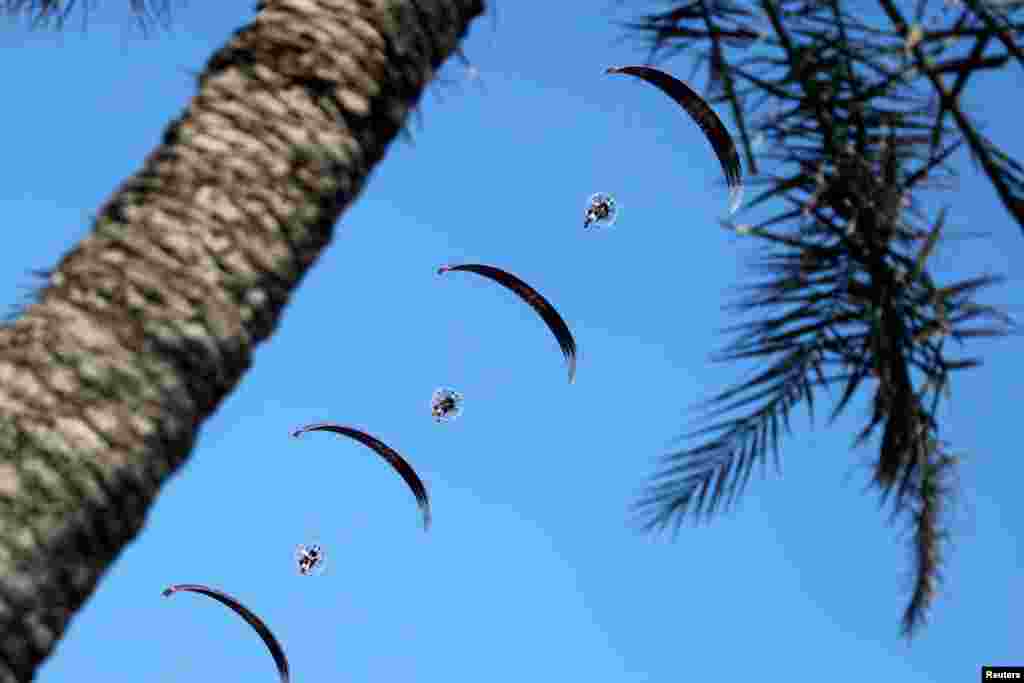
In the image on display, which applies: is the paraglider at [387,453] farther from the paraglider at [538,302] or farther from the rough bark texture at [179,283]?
the rough bark texture at [179,283]

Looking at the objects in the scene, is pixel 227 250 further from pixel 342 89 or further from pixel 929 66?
pixel 929 66

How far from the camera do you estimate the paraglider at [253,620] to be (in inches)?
252

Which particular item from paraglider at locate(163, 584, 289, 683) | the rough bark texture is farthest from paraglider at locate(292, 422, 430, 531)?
the rough bark texture

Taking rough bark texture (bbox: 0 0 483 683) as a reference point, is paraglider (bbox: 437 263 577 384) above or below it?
above

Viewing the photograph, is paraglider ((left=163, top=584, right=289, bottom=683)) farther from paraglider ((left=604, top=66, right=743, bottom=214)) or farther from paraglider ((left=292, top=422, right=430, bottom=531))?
paraglider ((left=604, top=66, right=743, bottom=214))

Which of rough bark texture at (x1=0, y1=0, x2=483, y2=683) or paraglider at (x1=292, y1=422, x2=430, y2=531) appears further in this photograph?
paraglider at (x1=292, y1=422, x2=430, y2=531)

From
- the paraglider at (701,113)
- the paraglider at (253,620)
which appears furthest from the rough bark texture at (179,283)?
the paraglider at (253,620)

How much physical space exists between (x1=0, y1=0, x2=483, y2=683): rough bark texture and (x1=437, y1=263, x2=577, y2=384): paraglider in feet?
8.66

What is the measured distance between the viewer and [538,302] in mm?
5902

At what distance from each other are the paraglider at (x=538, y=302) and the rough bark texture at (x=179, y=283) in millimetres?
2641

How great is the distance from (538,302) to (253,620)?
2.55 meters

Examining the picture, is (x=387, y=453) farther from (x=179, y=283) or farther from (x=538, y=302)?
(x=179, y=283)

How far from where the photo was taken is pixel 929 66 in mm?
3914

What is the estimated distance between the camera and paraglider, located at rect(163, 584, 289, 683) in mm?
6398
